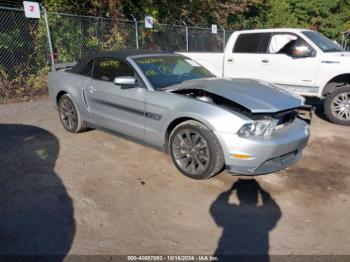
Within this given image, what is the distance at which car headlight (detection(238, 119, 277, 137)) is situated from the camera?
380 cm

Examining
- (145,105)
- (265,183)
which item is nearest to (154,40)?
(145,105)

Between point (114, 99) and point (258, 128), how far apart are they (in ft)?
7.33

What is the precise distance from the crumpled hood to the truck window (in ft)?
11.4

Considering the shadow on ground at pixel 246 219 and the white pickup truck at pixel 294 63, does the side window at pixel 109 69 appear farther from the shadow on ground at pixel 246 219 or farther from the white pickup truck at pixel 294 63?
the white pickup truck at pixel 294 63

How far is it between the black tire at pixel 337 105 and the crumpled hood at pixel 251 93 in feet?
9.14

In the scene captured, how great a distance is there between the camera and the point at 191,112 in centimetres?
409

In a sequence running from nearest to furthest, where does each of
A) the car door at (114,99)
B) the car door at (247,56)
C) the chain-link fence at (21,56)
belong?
the car door at (114,99), the car door at (247,56), the chain-link fence at (21,56)

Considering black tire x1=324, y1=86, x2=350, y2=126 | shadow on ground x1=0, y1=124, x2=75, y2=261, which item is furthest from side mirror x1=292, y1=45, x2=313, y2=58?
shadow on ground x1=0, y1=124, x2=75, y2=261

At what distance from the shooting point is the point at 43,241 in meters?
3.03

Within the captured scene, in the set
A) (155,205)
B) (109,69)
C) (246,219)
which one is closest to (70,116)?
(109,69)

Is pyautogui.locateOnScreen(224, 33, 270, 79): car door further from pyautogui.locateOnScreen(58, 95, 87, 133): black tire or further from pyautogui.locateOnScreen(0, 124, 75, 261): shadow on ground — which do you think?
pyautogui.locateOnScreen(0, 124, 75, 261): shadow on ground

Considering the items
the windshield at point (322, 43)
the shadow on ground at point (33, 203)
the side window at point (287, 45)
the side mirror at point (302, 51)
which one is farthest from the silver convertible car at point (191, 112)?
the windshield at point (322, 43)

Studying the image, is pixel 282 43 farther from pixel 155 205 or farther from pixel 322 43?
pixel 155 205

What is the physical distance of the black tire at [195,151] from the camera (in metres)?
3.97
